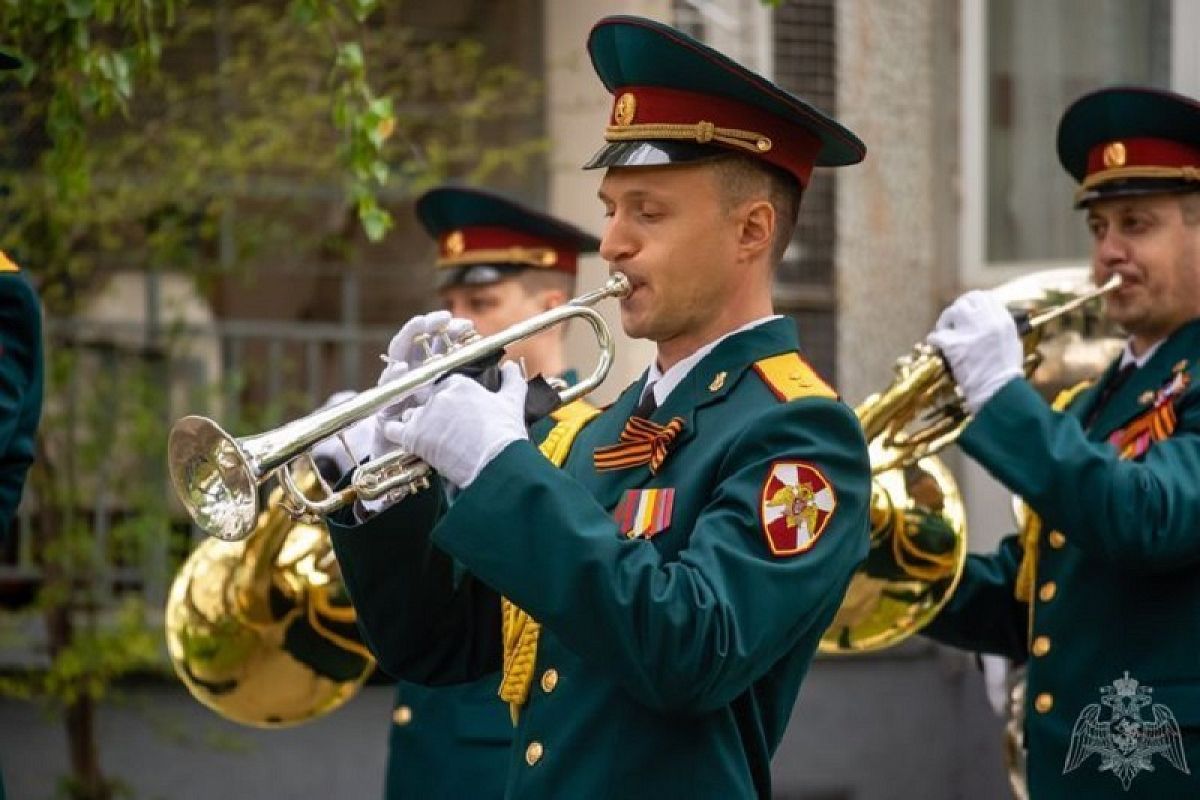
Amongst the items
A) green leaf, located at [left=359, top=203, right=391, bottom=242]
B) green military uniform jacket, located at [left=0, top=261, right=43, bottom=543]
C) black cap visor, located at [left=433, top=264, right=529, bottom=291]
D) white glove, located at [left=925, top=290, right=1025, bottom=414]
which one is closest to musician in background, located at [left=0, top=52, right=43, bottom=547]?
green military uniform jacket, located at [left=0, top=261, right=43, bottom=543]

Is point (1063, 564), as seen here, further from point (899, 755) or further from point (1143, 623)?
point (899, 755)

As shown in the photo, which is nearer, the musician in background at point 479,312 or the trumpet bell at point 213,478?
the trumpet bell at point 213,478

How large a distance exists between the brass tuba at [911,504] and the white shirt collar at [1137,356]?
126mm

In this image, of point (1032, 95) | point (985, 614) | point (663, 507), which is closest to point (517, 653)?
point (663, 507)

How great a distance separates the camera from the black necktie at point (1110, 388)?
15.6 feet

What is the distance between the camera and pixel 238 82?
26.2ft

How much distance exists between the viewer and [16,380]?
13.0 feet

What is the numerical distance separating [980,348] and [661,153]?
4.43ft

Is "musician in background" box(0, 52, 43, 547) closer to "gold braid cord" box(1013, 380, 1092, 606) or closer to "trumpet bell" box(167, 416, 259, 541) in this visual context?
"trumpet bell" box(167, 416, 259, 541)

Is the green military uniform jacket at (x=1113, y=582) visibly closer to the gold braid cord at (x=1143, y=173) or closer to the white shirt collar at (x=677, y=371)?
the gold braid cord at (x=1143, y=173)

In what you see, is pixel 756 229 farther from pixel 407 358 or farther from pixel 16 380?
pixel 16 380

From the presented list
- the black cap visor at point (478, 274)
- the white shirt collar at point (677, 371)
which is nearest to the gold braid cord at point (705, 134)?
the white shirt collar at point (677, 371)

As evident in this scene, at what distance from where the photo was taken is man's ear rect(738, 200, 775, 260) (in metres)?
3.35

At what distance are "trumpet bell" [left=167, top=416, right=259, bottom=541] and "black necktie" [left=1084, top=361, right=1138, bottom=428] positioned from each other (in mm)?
2176
